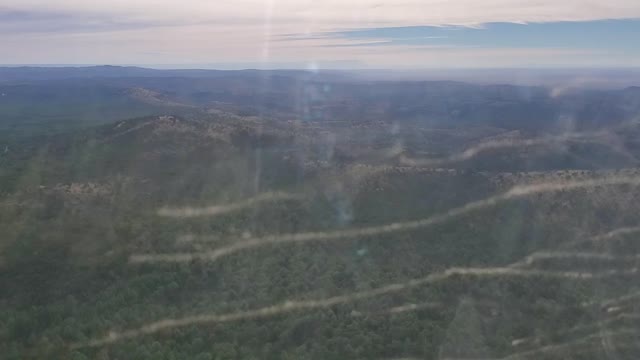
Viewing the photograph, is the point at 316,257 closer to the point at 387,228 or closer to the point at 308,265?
the point at 308,265

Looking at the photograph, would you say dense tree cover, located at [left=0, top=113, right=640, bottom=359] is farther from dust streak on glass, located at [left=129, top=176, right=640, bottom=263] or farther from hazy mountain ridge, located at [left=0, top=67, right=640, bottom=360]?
dust streak on glass, located at [left=129, top=176, right=640, bottom=263]

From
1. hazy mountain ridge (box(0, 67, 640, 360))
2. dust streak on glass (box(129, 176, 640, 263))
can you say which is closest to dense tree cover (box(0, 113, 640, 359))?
hazy mountain ridge (box(0, 67, 640, 360))

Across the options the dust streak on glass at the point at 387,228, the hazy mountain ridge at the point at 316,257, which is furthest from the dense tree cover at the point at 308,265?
the dust streak on glass at the point at 387,228

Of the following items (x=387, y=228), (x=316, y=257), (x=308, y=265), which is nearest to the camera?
(x=308, y=265)

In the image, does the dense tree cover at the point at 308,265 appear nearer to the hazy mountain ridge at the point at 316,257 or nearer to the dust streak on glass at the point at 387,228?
the hazy mountain ridge at the point at 316,257

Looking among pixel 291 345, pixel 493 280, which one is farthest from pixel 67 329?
pixel 493 280

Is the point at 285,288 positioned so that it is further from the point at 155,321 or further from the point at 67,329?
the point at 67,329

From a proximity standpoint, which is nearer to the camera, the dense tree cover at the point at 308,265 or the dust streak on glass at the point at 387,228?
the dense tree cover at the point at 308,265

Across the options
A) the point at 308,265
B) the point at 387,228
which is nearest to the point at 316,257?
the point at 308,265
